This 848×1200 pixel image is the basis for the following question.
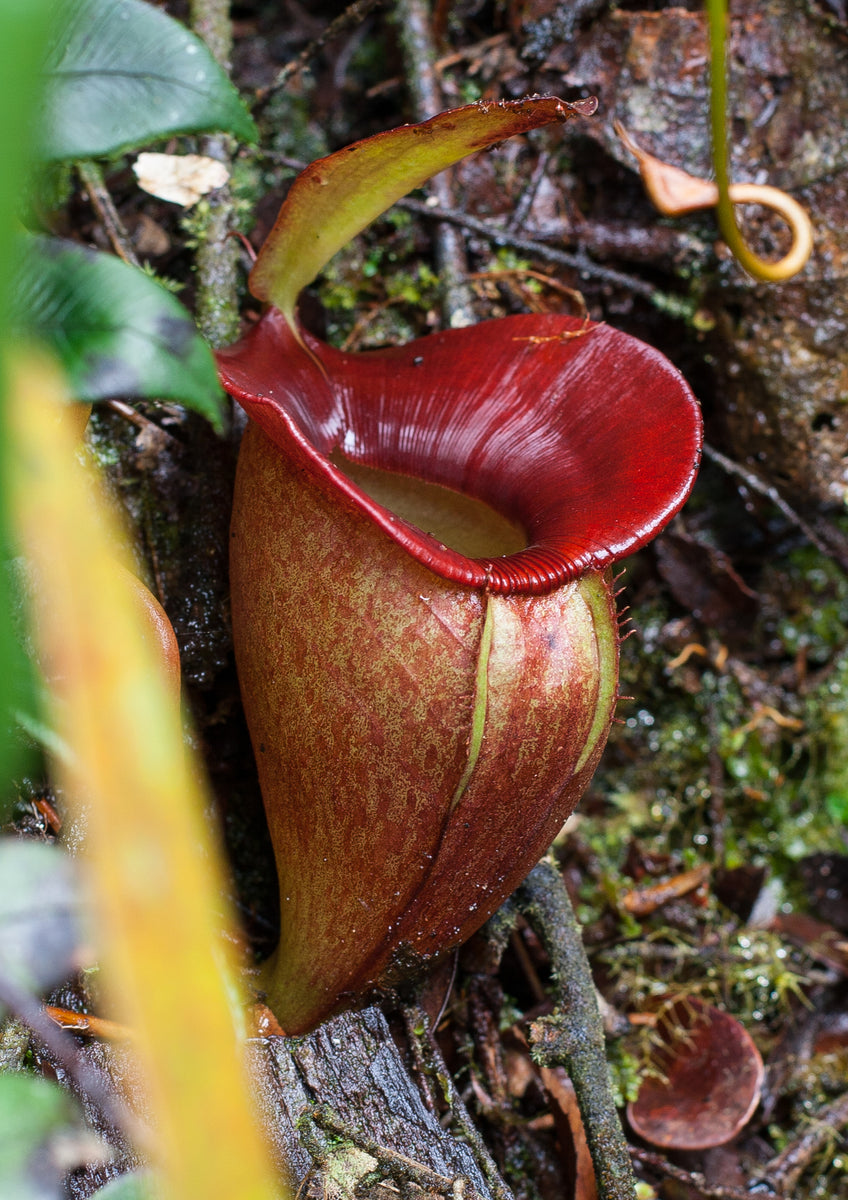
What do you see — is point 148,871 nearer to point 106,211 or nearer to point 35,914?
point 35,914

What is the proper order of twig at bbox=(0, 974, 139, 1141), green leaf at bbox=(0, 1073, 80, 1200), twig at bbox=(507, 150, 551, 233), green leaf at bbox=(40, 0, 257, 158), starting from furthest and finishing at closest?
twig at bbox=(507, 150, 551, 233) → twig at bbox=(0, 974, 139, 1141) → green leaf at bbox=(40, 0, 257, 158) → green leaf at bbox=(0, 1073, 80, 1200)

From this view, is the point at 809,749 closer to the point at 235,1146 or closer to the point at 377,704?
the point at 377,704

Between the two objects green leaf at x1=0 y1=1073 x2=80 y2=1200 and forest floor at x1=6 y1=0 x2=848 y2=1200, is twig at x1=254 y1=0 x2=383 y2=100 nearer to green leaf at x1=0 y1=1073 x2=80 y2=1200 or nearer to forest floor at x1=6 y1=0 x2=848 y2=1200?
forest floor at x1=6 y1=0 x2=848 y2=1200

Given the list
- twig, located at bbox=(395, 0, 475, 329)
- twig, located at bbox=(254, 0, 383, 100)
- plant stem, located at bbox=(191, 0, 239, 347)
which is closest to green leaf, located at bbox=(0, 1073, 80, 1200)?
plant stem, located at bbox=(191, 0, 239, 347)

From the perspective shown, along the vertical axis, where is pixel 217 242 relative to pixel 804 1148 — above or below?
above

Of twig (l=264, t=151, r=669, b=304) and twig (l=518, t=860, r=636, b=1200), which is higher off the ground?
twig (l=264, t=151, r=669, b=304)

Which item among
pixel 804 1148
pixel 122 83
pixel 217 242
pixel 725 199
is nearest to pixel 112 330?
pixel 122 83

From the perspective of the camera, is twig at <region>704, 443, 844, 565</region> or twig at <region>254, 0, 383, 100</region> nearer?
twig at <region>254, 0, 383, 100</region>

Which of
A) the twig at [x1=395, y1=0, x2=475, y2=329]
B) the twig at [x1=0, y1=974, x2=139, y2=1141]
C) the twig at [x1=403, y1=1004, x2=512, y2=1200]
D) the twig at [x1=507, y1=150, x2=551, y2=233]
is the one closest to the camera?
the twig at [x1=0, y1=974, x2=139, y2=1141]

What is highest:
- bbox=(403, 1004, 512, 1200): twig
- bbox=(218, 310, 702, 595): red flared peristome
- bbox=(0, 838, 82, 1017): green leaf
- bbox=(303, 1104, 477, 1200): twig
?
bbox=(218, 310, 702, 595): red flared peristome
